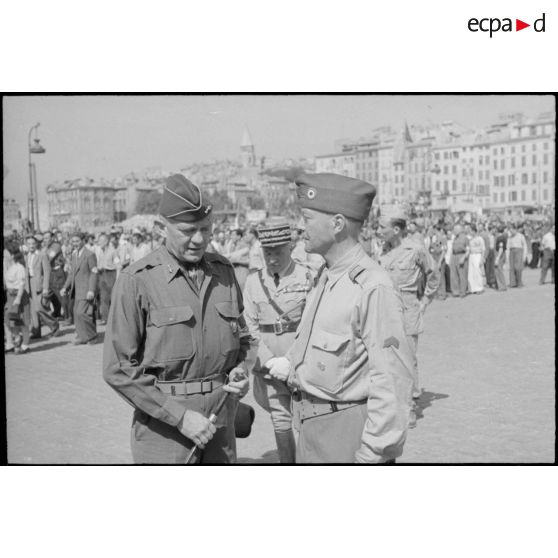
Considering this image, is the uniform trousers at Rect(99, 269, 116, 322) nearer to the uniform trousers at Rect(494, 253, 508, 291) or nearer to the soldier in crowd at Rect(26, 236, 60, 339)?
the soldier in crowd at Rect(26, 236, 60, 339)

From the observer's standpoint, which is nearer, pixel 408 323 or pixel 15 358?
pixel 408 323

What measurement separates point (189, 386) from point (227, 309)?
0.42m

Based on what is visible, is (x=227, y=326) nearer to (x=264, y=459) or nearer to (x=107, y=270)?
(x=264, y=459)

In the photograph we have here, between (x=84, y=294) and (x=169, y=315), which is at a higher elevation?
(x=169, y=315)

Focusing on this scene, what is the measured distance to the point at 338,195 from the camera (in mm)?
3430

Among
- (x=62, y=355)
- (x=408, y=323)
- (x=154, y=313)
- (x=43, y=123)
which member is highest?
(x=43, y=123)

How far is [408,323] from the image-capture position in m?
7.59

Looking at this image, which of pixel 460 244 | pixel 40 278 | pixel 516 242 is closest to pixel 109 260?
pixel 40 278

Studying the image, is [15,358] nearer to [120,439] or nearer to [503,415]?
[120,439]

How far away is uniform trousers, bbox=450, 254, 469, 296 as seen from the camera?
1970 centimetres

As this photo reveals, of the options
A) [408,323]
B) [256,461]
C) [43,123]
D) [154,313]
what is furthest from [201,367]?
[408,323]

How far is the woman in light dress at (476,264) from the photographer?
19938mm

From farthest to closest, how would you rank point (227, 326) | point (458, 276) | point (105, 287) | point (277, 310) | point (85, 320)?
point (458, 276) < point (105, 287) < point (85, 320) < point (277, 310) < point (227, 326)

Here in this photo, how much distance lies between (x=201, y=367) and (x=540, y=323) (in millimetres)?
11106
